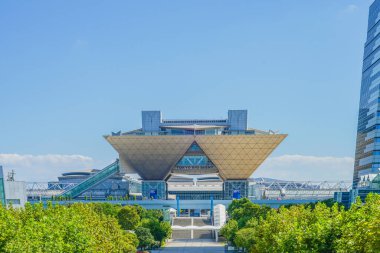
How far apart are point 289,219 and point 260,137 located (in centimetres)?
7874

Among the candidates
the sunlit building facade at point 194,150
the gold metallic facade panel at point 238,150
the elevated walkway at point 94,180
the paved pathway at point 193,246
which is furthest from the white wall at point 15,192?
the gold metallic facade panel at point 238,150

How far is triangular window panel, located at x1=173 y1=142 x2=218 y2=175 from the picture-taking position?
11906cm

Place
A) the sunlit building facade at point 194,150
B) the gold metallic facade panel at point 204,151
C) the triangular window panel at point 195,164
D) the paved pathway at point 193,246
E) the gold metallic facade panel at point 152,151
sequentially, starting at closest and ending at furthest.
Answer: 1. the paved pathway at point 193,246
2. the gold metallic facade panel at point 204,151
3. the sunlit building facade at point 194,150
4. the gold metallic facade panel at point 152,151
5. the triangular window panel at point 195,164

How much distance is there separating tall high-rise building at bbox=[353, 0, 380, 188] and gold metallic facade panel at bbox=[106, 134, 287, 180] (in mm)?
26579

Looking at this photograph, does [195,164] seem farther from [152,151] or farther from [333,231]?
[333,231]

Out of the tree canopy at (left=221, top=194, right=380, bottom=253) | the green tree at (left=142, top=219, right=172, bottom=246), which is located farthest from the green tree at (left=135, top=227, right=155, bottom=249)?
the tree canopy at (left=221, top=194, right=380, bottom=253)

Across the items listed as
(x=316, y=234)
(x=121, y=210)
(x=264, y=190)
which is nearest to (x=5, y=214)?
(x=316, y=234)

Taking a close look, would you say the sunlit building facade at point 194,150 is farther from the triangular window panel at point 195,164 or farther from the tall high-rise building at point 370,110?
the tall high-rise building at point 370,110

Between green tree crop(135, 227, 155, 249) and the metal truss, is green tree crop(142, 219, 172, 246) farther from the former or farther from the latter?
the metal truss

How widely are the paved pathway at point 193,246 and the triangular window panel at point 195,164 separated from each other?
40.4 meters

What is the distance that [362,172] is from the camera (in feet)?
289

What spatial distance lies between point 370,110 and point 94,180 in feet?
220

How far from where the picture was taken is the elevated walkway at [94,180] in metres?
119

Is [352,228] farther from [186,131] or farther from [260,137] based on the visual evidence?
[186,131]
